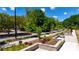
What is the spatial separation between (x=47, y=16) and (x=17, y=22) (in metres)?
0.54

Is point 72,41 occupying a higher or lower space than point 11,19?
lower

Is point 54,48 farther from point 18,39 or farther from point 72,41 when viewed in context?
point 18,39

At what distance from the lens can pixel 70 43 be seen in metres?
4.21

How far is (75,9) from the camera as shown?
13.2 ft

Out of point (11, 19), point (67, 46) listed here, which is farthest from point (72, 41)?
point (11, 19)

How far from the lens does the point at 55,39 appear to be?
425 centimetres

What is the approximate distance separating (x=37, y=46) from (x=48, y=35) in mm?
293

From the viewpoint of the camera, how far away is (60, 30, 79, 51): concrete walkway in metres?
4.10

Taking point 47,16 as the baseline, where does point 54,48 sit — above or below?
below

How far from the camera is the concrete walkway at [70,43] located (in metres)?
4.10

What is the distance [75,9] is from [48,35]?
0.68m
